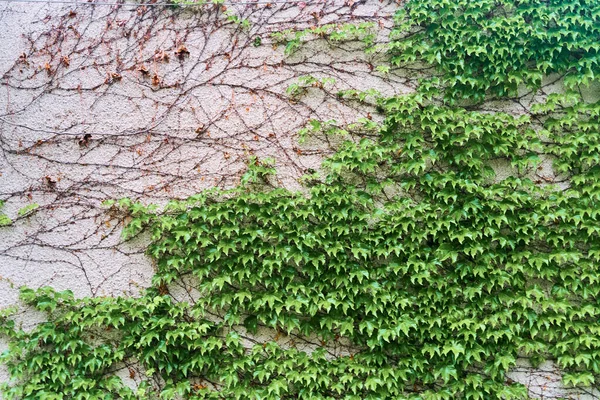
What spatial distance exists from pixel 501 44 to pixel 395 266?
1.94 meters

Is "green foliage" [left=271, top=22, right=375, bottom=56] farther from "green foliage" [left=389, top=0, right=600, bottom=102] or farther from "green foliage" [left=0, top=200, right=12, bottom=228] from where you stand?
"green foliage" [left=0, top=200, right=12, bottom=228]

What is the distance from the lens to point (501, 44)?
4473 mm

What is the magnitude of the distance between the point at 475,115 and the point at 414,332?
5.59 ft

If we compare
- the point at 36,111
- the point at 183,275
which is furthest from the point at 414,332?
the point at 36,111

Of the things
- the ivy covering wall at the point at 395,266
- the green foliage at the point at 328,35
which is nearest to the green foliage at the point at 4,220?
the ivy covering wall at the point at 395,266

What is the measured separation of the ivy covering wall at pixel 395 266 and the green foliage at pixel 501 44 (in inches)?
0.7

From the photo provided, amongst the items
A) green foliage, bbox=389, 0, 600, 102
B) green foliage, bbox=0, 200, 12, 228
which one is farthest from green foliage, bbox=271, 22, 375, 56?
green foliage, bbox=0, 200, 12, 228

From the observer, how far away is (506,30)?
445cm

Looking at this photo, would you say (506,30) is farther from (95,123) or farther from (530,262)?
(95,123)

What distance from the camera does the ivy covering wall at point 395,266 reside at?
4.03 meters

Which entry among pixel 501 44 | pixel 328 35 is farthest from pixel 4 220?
pixel 501 44

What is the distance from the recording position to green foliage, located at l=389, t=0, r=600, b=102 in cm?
444

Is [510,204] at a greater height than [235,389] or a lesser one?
greater

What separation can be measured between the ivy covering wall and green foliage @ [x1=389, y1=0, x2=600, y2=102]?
0.02 m
